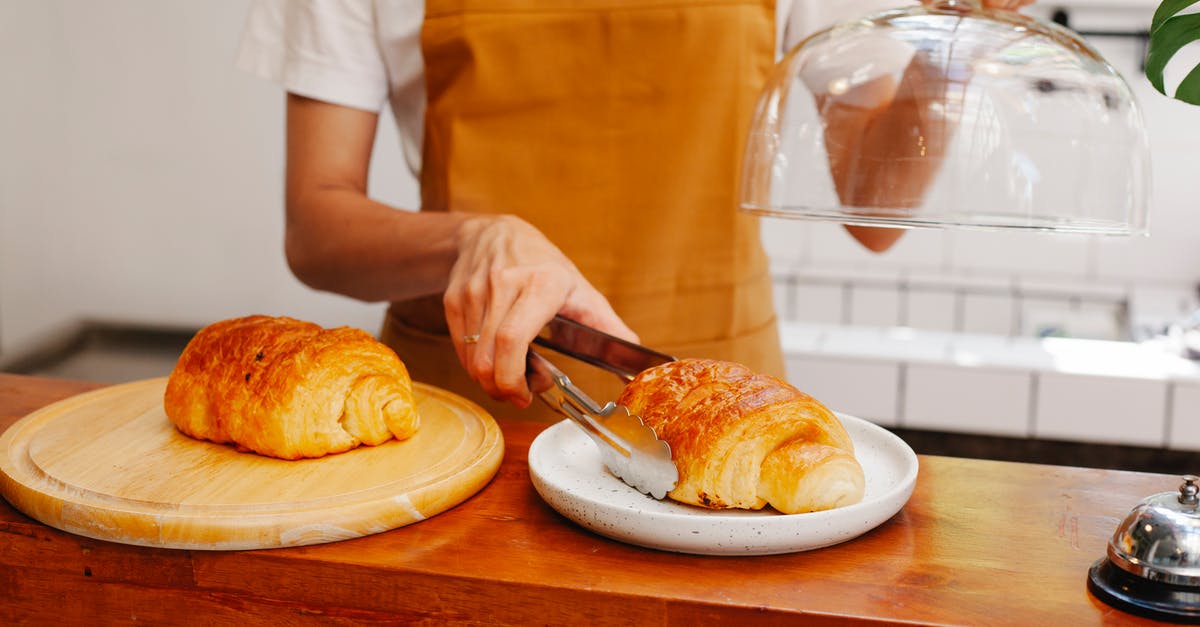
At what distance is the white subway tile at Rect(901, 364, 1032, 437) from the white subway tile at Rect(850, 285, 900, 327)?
0.36 metres

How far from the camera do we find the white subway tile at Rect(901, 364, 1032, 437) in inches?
83.3

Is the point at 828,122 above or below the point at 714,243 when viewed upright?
above

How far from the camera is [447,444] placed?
86 cm

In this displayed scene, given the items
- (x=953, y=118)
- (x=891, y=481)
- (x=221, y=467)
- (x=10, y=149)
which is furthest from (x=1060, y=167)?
(x=10, y=149)

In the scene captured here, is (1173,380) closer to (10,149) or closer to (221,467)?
(221,467)

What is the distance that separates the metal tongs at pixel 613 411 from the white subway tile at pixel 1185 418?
159 cm

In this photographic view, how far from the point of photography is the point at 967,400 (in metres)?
2.15

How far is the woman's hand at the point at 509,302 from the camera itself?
2.96ft

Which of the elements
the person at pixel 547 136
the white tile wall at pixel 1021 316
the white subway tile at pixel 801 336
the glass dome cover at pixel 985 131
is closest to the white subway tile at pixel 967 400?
the white tile wall at pixel 1021 316

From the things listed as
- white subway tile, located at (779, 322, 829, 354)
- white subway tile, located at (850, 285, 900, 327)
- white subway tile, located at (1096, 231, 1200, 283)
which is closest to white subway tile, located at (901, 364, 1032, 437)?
white subway tile, located at (779, 322, 829, 354)

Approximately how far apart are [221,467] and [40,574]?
0.47 ft

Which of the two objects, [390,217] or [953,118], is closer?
[953,118]

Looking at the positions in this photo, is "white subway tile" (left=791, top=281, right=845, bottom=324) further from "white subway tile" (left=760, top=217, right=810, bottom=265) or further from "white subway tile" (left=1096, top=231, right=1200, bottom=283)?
"white subway tile" (left=1096, top=231, right=1200, bottom=283)

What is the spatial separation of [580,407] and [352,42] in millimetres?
713
